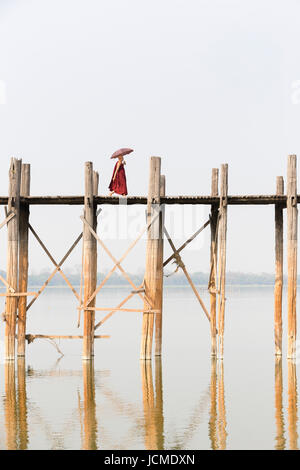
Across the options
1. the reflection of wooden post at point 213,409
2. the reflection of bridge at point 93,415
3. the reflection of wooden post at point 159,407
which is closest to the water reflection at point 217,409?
the reflection of wooden post at point 213,409

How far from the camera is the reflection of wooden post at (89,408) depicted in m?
12.9

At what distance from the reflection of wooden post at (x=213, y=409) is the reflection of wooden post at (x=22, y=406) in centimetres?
278

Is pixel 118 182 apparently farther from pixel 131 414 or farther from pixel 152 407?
pixel 131 414

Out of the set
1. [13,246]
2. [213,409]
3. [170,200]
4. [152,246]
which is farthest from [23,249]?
[213,409]

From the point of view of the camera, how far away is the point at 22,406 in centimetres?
1587

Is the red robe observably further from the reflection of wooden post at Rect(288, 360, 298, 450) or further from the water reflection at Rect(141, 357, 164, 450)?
the reflection of wooden post at Rect(288, 360, 298, 450)

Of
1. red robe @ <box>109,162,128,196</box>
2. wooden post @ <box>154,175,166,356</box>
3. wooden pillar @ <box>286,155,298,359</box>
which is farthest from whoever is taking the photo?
red robe @ <box>109,162,128,196</box>

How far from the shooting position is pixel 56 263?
821 inches

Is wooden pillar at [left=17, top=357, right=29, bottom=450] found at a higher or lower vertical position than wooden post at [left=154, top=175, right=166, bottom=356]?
lower

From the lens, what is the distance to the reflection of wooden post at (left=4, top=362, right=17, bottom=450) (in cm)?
1312

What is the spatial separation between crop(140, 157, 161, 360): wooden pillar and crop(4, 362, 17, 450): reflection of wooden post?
10.4 feet

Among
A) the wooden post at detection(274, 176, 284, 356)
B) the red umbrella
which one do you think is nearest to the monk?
the red umbrella

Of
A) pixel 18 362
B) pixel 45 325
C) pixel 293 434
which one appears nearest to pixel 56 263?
pixel 18 362
